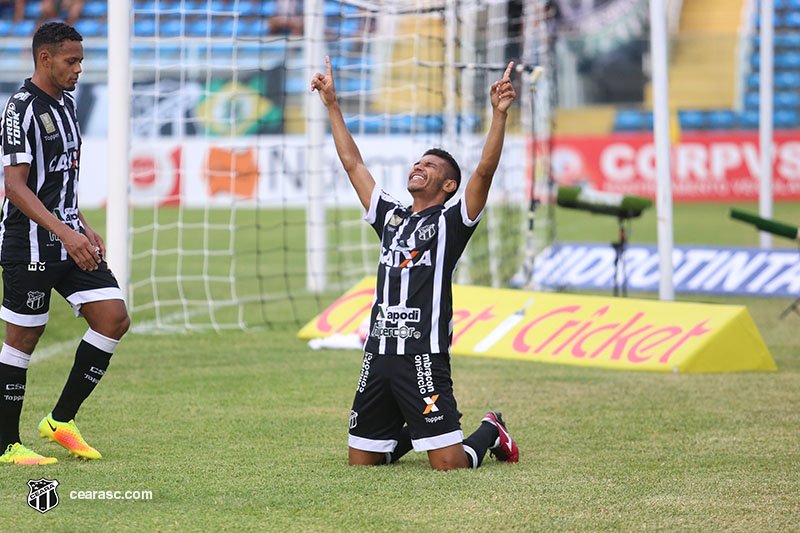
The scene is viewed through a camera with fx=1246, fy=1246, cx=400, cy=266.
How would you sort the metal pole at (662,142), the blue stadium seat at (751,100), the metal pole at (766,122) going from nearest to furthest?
1. the metal pole at (662,142)
2. the metal pole at (766,122)
3. the blue stadium seat at (751,100)

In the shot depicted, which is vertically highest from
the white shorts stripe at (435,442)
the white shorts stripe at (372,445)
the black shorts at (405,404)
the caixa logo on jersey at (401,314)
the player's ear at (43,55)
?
the player's ear at (43,55)

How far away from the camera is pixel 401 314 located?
18.9ft

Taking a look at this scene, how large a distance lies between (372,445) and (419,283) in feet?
2.54

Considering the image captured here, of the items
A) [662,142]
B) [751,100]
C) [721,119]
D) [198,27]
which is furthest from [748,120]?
[662,142]

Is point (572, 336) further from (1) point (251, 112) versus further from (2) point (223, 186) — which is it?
(1) point (251, 112)

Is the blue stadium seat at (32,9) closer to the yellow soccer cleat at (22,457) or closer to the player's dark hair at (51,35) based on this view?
the player's dark hair at (51,35)

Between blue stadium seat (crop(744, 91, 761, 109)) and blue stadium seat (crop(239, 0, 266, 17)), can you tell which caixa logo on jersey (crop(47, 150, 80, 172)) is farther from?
blue stadium seat (crop(744, 91, 761, 109))

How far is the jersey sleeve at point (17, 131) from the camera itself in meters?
5.56

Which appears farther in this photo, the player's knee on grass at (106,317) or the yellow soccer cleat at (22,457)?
the player's knee on grass at (106,317)

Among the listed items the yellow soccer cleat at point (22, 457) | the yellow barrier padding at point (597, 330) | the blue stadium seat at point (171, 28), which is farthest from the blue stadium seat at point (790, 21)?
the yellow soccer cleat at point (22, 457)

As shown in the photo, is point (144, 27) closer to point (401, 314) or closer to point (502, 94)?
point (401, 314)

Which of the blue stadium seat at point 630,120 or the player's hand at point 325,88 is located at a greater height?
the blue stadium seat at point 630,120

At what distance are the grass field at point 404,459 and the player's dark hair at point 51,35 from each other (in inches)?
75.5

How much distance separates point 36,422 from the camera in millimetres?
6812
